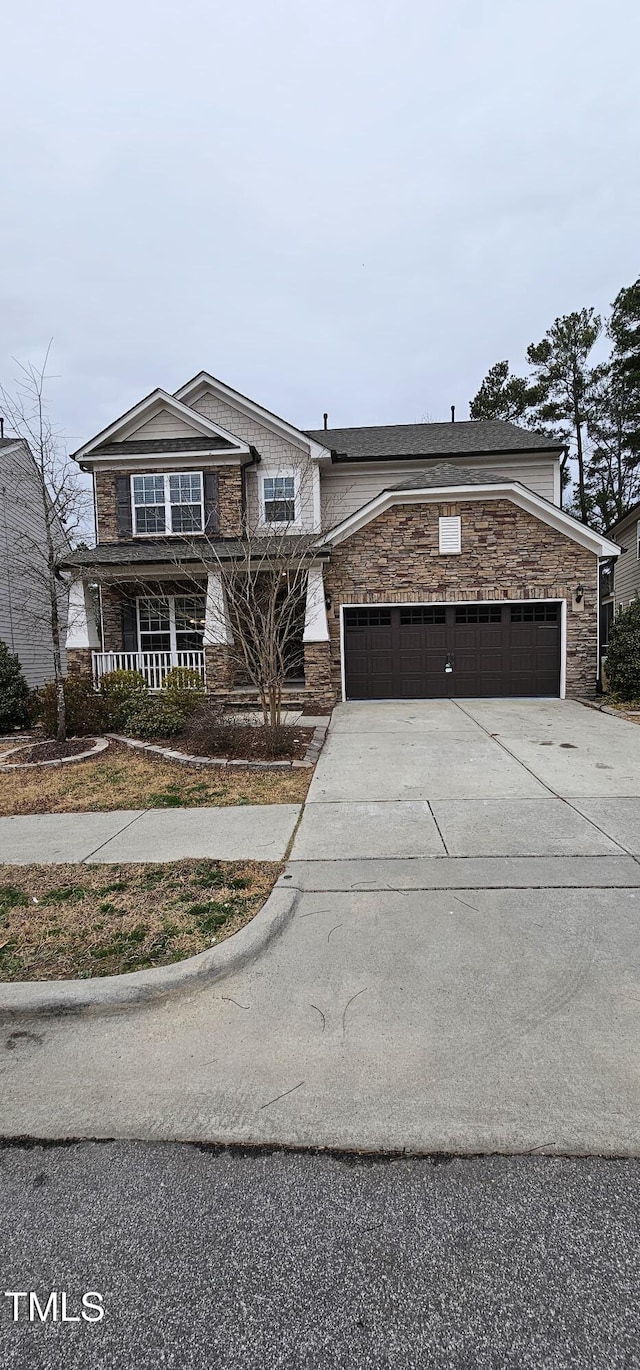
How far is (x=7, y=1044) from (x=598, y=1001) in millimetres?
2705

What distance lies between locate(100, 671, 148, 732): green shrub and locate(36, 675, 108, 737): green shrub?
0.12 m

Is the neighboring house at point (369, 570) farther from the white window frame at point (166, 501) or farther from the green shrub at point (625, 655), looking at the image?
the green shrub at point (625, 655)

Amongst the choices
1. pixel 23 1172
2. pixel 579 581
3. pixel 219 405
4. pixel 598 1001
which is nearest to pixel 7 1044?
pixel 23 1172

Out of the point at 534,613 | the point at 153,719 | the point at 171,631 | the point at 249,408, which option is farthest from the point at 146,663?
the point at 534,613

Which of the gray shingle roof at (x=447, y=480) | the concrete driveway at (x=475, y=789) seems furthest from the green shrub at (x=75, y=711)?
the gray shingle roof at (x=447, y=480)

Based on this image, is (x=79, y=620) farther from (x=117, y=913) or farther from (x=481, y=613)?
(x=117, y=913)

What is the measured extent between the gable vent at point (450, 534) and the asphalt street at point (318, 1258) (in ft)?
42.3

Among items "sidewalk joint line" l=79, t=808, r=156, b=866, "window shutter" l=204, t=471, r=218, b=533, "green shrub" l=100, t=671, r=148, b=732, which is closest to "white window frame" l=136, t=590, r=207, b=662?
"window shutter" l=204, t=471, r=218, b=533

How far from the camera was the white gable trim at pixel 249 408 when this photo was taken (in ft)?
50.8

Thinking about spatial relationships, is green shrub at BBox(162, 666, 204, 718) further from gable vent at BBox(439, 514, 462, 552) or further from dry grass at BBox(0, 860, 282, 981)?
gable vent at BBox(439, 514, 462, 552)

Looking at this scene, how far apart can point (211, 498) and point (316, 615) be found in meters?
4.14

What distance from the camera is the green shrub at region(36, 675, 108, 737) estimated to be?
10.5 meters

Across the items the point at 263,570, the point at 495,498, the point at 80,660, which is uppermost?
the point at 495,498

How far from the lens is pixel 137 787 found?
285 inches
